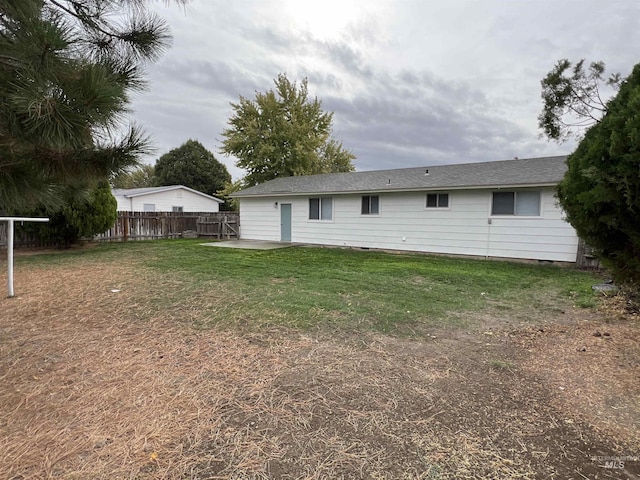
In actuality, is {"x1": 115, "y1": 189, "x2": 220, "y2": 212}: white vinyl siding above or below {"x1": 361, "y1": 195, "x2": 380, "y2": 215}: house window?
above

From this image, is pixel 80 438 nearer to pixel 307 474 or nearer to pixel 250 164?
pixel 307 474

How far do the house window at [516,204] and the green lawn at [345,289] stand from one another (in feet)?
5.48

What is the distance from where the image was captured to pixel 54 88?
2.24 metres

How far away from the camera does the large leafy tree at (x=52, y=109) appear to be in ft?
7.27

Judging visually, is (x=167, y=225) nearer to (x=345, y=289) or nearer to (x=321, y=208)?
(x=321, y=208)

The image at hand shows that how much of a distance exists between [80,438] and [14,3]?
9.57ft

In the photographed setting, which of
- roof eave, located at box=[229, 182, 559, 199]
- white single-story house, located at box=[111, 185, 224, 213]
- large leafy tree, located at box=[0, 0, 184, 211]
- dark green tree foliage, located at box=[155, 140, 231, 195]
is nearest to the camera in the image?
large leafy tree, located at box=[0, 0, 184, 211]

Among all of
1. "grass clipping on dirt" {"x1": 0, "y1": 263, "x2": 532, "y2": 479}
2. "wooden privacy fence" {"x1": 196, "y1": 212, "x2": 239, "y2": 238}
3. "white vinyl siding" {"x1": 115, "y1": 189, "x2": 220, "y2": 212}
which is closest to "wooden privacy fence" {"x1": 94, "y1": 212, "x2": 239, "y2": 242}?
"wooden privacy fence" {"x1": 196, "y1": 212, "x2": 239, "y2": 238}

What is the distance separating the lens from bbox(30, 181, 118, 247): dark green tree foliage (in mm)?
11703

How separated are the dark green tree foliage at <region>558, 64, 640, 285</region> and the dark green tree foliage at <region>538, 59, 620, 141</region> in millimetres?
2800

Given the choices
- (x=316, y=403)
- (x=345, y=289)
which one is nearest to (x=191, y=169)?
(x=345, y=289)

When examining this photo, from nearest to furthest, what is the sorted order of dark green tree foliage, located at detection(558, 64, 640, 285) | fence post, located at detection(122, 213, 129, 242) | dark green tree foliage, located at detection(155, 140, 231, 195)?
dark green tree foliage, located at detection(558, 64, 640, 285) → fence post, located at detection(122, 213, 129, 242) → dark green tree foliage, located at detection(155, 140, 231, 195)

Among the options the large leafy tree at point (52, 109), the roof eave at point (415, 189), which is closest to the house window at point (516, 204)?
the roof eave at point (415, 189)

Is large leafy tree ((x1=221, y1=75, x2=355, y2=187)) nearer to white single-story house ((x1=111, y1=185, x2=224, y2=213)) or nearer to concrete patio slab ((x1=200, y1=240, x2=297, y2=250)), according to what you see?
white single-story house ((x1=111, y1=185, x2=224, y2=213))
